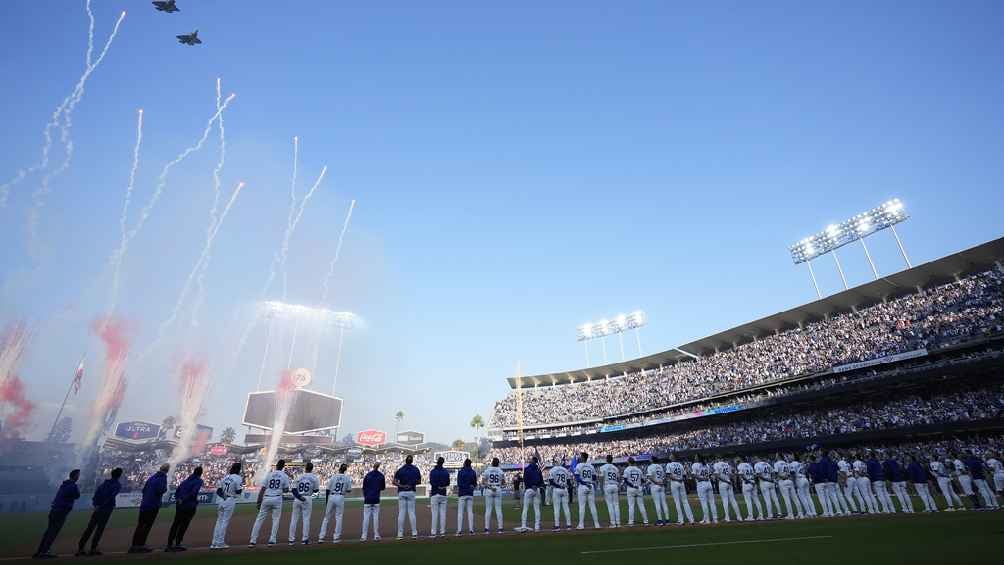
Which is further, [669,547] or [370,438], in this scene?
[370,438]

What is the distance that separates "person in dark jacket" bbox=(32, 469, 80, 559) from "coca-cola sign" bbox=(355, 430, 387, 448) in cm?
7427

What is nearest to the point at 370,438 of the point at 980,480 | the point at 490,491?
the point at 490,491

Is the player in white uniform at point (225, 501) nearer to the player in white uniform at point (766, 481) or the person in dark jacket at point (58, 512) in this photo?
the person in dark jacket at point (58, 512)

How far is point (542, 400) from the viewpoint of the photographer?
265 feet

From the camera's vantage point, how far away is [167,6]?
30.1 metres

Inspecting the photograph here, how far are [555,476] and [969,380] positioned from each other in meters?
42.1

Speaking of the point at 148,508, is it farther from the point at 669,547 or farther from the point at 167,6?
the point at 167,6

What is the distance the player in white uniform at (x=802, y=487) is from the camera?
18438 millimetres

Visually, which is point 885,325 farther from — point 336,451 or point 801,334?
point 336,451

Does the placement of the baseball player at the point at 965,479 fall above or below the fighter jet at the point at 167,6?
below

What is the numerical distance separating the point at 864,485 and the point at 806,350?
36.5 meters

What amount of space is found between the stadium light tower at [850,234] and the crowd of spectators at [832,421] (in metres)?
13.2

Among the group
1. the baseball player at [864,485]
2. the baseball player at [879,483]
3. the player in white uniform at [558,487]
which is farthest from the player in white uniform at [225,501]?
the baseball player at [879,483]

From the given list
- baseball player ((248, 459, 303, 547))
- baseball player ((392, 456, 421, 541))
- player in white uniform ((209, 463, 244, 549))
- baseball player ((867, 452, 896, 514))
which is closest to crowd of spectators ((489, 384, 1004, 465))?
baseball player ((867, 452, 896, 514))
